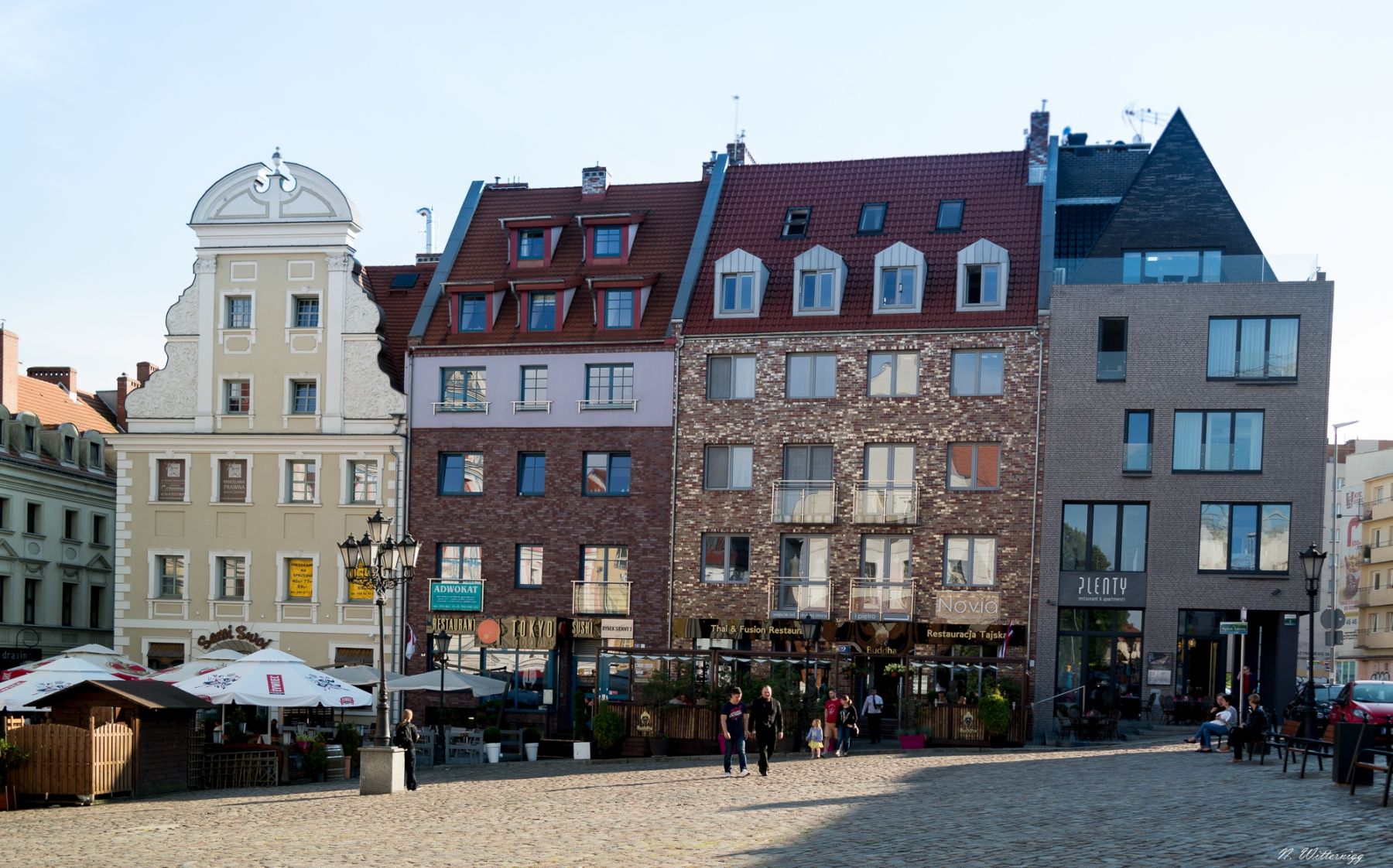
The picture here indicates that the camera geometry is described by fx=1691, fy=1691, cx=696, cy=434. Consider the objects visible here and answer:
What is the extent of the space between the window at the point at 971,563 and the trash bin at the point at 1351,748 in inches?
844

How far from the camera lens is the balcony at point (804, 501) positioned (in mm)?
47031

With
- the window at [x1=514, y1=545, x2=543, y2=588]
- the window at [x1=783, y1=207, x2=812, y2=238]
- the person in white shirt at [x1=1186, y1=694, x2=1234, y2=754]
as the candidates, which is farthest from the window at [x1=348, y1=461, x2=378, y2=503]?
the person in white shirt at [x1=1186, y1=694, x2=1234, y2=754]

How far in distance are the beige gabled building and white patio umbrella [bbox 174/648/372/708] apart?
14792 millimetres

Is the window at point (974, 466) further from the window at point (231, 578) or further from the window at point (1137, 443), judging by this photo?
the window at point (231, 578)

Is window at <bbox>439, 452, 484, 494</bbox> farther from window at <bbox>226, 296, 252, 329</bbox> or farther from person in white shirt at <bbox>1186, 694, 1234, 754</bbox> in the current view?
person in white shirt at <bbox>1186, 694, 1234, 754</bbox>

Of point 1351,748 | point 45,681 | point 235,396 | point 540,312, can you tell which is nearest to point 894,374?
point 540,312

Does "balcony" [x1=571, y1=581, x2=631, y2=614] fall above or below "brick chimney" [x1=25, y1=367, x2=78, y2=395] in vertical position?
below

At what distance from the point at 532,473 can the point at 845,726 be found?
1646 centimetres

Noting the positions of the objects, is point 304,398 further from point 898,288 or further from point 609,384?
point 898,288

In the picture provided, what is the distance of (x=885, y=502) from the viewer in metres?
46.6

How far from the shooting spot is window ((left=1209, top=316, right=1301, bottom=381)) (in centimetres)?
4428

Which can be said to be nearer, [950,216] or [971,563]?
[971,563]

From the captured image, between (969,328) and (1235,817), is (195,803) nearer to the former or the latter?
(1235,817)

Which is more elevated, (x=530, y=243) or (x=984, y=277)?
(x=530, y=243)
